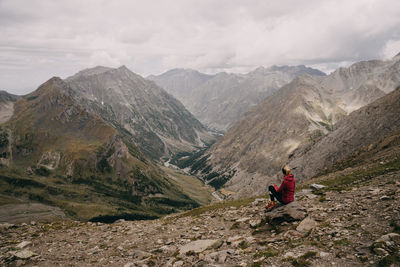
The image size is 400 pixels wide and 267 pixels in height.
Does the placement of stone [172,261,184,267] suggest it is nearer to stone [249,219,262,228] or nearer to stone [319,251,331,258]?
stone [249,219,262,228]

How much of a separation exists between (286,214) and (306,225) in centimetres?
194

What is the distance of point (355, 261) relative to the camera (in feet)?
41.1

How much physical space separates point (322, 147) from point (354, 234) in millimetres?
125383

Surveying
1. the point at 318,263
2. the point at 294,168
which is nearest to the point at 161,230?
the point at 318,263

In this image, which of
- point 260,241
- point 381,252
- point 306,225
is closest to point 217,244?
point 260,241

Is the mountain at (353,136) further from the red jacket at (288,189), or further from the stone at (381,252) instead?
the stone at (381,252)

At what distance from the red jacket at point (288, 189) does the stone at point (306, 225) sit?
8.38 ft

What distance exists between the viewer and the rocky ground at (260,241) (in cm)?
1388

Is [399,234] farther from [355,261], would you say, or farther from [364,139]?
[364,139]

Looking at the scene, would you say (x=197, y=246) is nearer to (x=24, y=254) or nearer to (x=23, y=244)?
(x=24, y=254)

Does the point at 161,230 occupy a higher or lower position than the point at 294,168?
higher

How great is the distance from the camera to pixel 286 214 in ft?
64.4

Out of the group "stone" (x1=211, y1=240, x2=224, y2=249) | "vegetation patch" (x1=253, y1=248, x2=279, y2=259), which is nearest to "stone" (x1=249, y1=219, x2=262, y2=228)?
"stone" (x1=211, y1=240, x2=224, y2=249)

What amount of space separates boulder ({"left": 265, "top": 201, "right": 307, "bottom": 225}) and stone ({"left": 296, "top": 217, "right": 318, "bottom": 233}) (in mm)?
760
